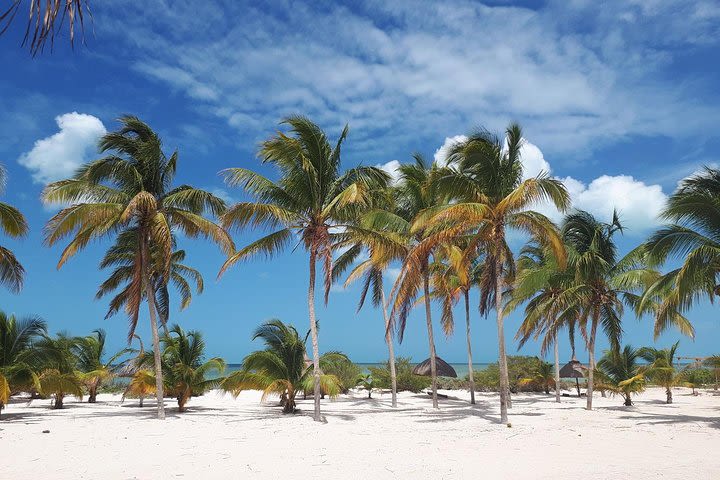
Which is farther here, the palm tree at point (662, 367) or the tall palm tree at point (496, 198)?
the palm tree at point (662, 367)

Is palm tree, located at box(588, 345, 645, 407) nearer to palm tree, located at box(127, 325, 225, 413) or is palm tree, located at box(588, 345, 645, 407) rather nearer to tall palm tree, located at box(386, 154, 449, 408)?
tall palm tree, located at box(386, 154, 449, 408)

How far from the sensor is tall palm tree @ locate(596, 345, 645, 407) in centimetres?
1988

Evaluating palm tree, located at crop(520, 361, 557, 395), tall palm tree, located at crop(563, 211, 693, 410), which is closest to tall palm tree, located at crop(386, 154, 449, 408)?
tall palm tree, located at crop(563, 211, 693, 410)

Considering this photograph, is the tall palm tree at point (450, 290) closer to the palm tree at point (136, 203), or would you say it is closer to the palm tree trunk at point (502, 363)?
the palm tree trunk at point (502, 363)

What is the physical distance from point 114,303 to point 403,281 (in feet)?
42.5

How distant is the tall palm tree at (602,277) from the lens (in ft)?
56.6

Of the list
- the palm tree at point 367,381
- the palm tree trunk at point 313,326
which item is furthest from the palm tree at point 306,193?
the palm tree at point 367,381

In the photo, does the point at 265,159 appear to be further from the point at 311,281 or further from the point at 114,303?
the point at 114,303

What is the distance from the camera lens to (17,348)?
16891mm

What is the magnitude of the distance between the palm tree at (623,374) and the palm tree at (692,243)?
6.43 metres

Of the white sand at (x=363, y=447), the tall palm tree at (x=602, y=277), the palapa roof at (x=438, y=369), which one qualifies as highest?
the tall palm tree at (x=602, y=277)

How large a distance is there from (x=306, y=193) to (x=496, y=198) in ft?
17.4

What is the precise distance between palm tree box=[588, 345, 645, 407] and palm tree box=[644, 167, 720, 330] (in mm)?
6434

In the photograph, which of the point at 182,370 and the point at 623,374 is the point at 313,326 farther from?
the point at 623,374
